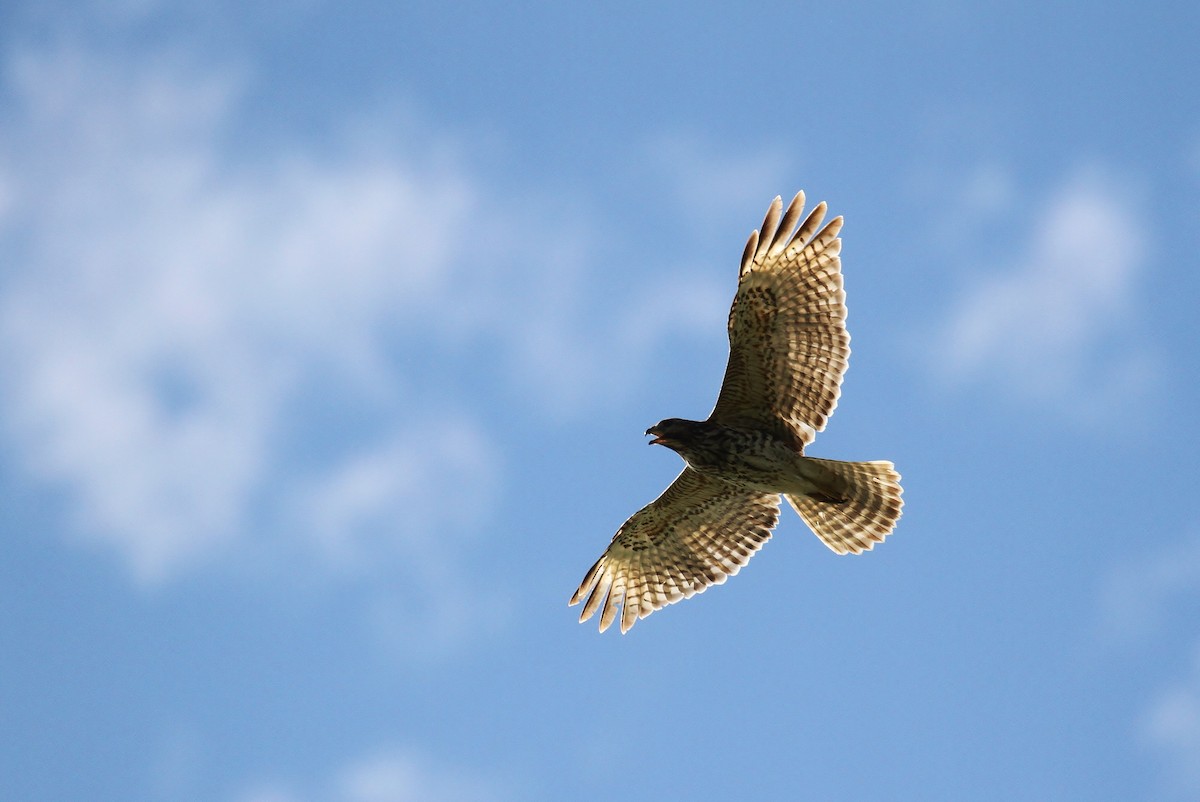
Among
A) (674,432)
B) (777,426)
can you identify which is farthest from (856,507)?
(674,432)

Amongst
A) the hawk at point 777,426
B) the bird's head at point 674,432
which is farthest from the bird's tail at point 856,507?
the bird's head at point 674,432

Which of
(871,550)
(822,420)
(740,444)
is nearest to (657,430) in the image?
(740,444)

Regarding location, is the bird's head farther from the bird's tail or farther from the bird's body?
the bird's tail

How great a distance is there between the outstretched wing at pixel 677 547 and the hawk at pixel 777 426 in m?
0.02

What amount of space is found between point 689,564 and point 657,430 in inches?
75.5

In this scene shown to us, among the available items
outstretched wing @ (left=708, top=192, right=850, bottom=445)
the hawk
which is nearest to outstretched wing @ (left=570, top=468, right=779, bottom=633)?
the hawk

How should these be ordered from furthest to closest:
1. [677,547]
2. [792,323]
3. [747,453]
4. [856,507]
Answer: [677,547], [856,507], [747,453], [792,323]

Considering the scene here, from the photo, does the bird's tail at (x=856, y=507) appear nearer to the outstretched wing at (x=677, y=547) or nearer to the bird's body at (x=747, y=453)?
the bird's body at (x=747, y=453)

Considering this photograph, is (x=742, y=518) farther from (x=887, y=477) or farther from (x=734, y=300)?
(x=734, y=300)

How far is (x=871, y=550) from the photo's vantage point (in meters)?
12.1

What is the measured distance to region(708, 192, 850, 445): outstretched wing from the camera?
1127cm

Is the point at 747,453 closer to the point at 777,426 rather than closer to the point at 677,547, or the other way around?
the point at 777,426

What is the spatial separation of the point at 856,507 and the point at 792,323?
1947mm

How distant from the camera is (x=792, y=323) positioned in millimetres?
11305
